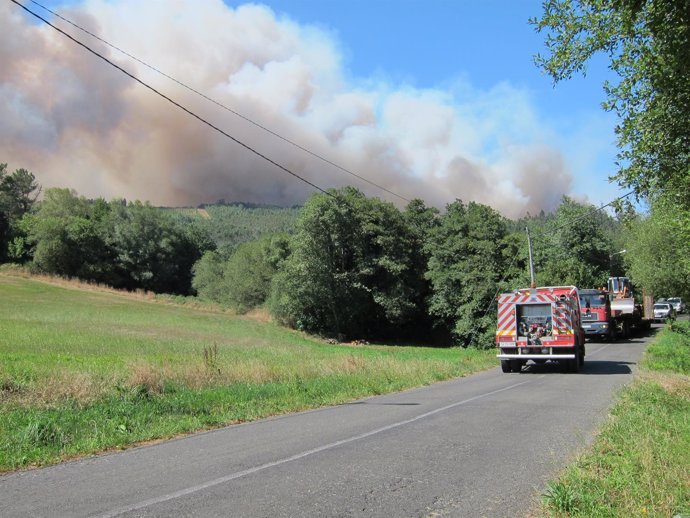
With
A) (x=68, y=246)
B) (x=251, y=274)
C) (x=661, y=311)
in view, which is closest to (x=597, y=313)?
(x=661, y=311)

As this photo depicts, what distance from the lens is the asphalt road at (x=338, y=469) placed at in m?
5.26

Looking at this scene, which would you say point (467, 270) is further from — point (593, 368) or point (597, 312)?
point (593, 368)

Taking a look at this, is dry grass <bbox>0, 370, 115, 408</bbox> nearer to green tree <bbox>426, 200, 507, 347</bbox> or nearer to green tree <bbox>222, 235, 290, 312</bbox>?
green tree <bbox>426, 200, 507, 347</bbox>

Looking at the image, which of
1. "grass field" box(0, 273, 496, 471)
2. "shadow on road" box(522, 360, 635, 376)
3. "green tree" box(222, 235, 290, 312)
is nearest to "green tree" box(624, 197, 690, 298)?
"shadow on road" box(522, 360, 635, 376)

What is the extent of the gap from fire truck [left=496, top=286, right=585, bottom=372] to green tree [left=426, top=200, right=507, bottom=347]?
26581 millimetres

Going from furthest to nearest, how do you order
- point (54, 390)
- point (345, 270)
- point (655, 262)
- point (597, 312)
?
1. point (345, 270)
2. point (655, 262)
3. point (597, 312)
4. point (54, 390)

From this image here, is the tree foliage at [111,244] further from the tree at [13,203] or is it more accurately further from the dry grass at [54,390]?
the dry grass at [54,390]

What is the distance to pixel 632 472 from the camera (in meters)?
5.53

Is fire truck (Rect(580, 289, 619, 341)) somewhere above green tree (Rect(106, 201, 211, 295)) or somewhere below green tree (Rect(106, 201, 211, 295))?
below

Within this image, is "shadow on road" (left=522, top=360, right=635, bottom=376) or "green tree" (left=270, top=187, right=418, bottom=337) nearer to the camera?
"shadow on road" (left=522, top=360, right=635, bottom=376)

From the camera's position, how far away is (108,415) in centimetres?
1043

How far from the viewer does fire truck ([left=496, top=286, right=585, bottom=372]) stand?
19.1 metres

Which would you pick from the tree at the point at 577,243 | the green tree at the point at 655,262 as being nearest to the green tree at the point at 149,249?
the tree at the point at 577,243

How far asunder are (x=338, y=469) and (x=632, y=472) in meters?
3.30
